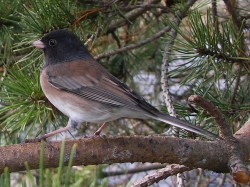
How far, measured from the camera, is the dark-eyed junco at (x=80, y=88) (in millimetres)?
1990

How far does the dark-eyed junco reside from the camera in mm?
1990

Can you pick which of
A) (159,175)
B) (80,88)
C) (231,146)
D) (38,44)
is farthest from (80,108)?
(231,146)

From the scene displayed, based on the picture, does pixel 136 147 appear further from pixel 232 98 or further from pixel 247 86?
→ pixel 247 86

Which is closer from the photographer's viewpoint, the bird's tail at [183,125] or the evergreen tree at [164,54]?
the bird's tail at [183,125]

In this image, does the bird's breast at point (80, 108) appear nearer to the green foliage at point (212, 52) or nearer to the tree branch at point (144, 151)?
the green foliage at point (212, 52)

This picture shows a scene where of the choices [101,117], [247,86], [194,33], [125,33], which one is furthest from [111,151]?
[125,33]

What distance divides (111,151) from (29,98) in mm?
525

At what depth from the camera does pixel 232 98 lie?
80.7 inches

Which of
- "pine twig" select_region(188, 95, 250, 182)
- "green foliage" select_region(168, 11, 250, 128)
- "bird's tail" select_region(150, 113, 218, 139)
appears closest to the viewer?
"pine twig" select_region(188, 95, 250, 182)

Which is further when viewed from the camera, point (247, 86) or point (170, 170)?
point (247, 86)


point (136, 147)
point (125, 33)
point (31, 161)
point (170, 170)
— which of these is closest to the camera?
point (31, 161)

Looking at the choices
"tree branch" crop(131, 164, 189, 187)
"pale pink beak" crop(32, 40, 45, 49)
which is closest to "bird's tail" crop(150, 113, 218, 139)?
"tree branch" crop(131, 164, 189, 187)

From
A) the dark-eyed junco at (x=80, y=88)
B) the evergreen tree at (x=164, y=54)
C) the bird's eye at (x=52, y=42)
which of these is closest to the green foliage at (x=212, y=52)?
the evergreen tree at (x=164, y=54)

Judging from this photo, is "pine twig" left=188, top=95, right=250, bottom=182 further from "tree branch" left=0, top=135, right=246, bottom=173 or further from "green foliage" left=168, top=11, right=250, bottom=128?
"green foliage" left=168, top=11, right=250, bottom=128
